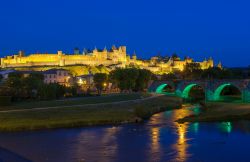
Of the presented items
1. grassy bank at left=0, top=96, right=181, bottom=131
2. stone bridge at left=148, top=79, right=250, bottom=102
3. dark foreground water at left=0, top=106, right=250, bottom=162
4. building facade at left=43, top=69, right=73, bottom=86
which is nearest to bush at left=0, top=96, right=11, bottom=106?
grassy bank at left=0, top=96, right=181, bottom=131

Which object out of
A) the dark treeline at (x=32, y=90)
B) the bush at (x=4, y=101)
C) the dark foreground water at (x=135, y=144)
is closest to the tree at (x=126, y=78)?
the dark treeline at (x=32, y=90)

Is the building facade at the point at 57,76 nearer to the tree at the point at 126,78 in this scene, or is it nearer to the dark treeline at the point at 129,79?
the dark treeline at the point at 129,79

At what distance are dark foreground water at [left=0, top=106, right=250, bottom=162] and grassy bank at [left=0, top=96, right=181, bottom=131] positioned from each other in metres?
2.47

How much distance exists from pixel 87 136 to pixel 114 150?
6.61 m

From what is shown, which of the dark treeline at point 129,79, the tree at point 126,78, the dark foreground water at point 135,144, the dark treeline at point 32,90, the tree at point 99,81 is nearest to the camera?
the dark foreground water at point 135,144

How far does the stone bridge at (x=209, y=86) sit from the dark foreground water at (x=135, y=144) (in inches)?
1190

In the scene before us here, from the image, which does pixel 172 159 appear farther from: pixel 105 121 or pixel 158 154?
pixel 105 121

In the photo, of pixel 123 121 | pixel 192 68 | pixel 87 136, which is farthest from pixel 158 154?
pixel 192 68

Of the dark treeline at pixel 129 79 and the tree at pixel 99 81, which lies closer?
the dark treeline at pixel 129 79

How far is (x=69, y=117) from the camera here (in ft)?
154

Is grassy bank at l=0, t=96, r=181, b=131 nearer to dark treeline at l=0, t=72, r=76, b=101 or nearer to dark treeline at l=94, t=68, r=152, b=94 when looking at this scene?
dark treeline at l=0, t=72, r=76, b=101

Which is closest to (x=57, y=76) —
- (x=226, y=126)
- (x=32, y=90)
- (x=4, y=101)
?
(x=32, y=90)

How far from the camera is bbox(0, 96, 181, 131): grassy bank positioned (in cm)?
4255

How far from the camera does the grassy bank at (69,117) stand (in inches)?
1675
